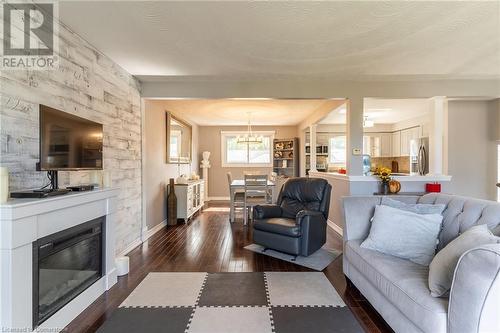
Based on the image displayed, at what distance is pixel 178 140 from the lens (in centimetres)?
620

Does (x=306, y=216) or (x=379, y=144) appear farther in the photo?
(x=379, y=144)

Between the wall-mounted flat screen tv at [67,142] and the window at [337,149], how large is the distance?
6.92 meters

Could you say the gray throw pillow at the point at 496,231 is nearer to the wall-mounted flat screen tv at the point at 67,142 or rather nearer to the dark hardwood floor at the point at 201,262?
the dark hardwood floor at the point at 201,262

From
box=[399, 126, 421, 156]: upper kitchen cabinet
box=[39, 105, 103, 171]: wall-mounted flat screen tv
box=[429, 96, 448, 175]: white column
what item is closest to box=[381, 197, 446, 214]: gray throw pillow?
box=[429, 96, 448, 175]: white column

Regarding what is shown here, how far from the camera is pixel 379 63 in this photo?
3393 mm

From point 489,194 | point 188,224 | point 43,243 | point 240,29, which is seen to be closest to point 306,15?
point 240,29

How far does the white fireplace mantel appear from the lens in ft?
4.87

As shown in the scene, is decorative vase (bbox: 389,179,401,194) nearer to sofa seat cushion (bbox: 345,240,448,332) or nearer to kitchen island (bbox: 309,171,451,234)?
kitchen island (bbox: 309,171,451,234)

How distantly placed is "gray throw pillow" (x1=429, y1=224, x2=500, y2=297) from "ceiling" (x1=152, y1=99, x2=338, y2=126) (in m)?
3.58

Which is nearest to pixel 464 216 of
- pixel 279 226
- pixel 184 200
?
pixel 279 226

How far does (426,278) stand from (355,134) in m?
2.83

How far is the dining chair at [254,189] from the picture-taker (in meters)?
5.29

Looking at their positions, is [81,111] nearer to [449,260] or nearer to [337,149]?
[449,260]

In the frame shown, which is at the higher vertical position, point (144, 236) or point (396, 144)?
point (396, 144)
